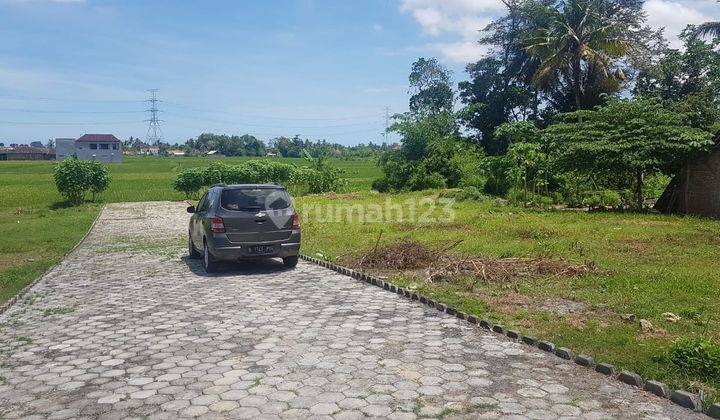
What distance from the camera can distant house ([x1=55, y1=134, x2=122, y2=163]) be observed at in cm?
10794

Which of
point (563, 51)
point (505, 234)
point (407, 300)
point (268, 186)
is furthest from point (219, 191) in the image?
point (563, 51)

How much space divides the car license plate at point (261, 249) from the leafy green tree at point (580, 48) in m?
27.4

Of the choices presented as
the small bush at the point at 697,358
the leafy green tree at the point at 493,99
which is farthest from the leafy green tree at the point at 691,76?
the small bush at the point at 697,358

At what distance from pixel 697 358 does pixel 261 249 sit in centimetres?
774

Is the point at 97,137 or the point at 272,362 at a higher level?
the point at 97,137

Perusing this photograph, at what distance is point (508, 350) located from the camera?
19.2 feet

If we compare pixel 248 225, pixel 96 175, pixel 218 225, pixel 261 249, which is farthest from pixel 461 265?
pixel 96 175

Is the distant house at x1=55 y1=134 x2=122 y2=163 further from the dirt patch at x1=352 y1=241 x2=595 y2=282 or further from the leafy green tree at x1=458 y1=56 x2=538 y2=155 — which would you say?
the dirt patch at x1=352 y1=241 x2=595 y2=282

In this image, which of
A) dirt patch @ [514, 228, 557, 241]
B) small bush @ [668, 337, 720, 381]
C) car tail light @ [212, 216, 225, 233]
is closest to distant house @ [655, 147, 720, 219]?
dirt patch @ [514, 228, 557, 241]

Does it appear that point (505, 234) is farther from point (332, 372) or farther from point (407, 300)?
point (332, 372)

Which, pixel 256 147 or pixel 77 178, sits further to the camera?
pixel 256 147

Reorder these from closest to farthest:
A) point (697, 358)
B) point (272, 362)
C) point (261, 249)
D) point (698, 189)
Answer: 1. point (697, 358)
2. point (272, 362)
3. point (261, 249)
4. point (698, 189)

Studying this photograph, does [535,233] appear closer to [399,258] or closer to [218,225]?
[399,258]

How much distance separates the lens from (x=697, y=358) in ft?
16.4
